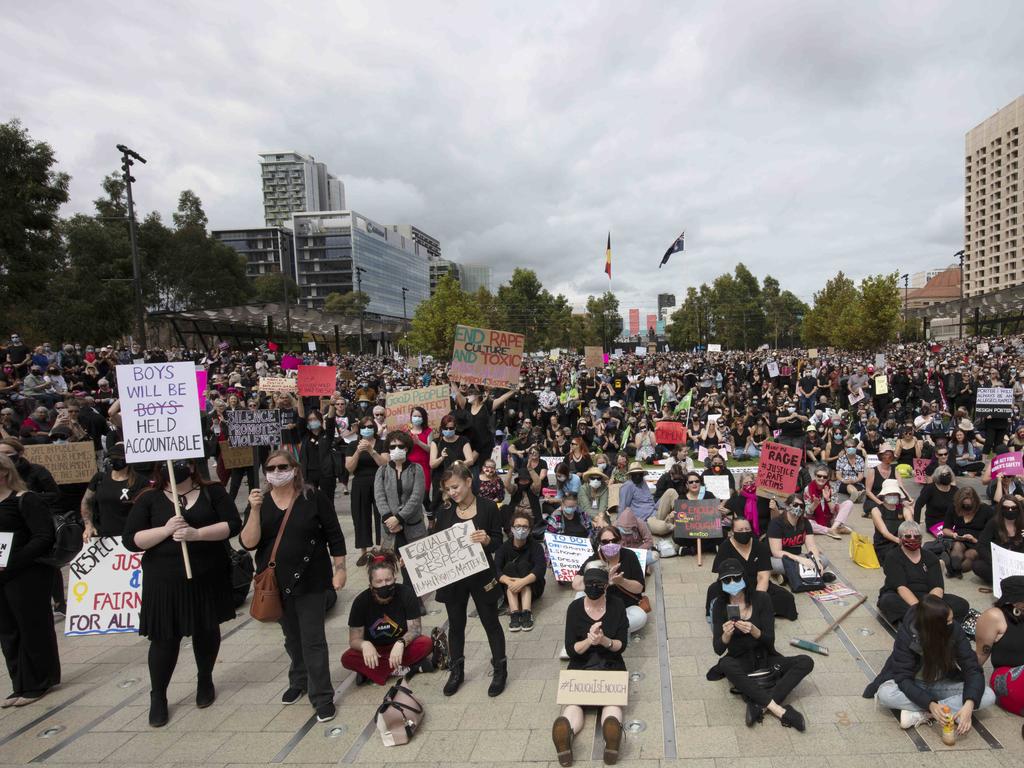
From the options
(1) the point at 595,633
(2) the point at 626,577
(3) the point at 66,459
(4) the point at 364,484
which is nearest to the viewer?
(1) the point at 595,633

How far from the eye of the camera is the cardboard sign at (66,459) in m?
8.80

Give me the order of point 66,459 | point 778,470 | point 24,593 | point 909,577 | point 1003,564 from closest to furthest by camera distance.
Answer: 1. point 24,593
2. point 909,577
3. point 1003,564
4. point 778,470
5. point 66,459

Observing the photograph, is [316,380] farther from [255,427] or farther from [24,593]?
[24,593]

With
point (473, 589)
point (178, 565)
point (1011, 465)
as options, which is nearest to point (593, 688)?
point (473, 589)

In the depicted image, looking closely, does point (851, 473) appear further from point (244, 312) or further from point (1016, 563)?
point (244, 312)

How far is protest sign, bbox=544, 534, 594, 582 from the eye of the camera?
7.64 metres

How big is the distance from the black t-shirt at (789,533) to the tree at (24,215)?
32841 mm

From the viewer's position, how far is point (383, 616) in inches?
200

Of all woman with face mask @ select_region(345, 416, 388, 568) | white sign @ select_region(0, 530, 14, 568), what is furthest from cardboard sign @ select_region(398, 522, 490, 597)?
white sign @ select_region(0, 530, 14, 568)

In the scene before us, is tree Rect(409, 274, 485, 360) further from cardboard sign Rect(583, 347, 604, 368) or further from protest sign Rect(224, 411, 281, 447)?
protest sign Rect(224, 411, 281, 447)

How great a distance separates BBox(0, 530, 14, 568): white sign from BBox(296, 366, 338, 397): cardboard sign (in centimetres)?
732

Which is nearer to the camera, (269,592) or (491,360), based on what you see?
(269,592)

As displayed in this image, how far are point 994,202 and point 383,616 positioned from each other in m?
163

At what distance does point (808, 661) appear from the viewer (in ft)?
15.5
